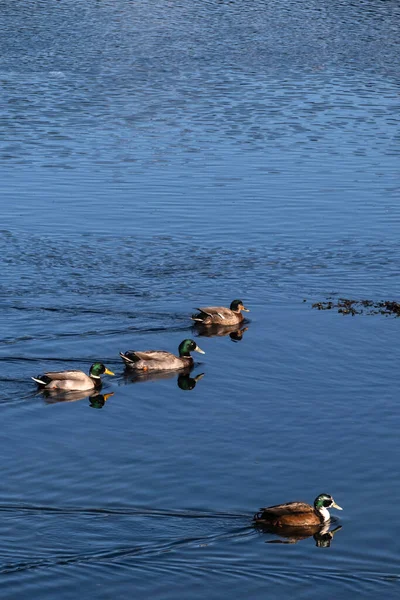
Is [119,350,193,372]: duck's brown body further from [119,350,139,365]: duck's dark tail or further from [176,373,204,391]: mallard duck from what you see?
[176,373,204,391]: mallard duck

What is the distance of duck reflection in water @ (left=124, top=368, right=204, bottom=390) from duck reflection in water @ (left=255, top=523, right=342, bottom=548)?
22.4 ft

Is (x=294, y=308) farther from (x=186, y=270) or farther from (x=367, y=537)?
(x=367, y=537)

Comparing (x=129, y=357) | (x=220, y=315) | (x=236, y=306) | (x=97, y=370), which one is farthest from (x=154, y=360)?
(x=236, y=306)

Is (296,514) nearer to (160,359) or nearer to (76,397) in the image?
(76,397)

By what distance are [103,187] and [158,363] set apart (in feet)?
51.7

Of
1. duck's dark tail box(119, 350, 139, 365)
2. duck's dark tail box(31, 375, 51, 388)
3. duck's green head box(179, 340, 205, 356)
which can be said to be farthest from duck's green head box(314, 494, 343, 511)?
duck's green head box(179, 340, 205, 356)

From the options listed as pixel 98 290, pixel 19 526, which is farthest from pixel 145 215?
pixel 19 526

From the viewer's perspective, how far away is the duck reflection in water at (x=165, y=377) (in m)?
24.9

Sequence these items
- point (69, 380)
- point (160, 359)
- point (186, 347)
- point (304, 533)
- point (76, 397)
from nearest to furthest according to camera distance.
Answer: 1. point (304, 533)
2. point (69, 380)
3. point (76, 397)
4. point (160, 359)
5. point (186, 347)

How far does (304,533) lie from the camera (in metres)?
18.4

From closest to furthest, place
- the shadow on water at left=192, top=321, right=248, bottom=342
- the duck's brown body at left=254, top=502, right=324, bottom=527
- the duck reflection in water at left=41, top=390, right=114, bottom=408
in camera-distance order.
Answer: the duck's brown body at left=254, top=502, right=324, bottom=527
the duck reflection in water at left=41, top=390, right=114, bottom=408
the shadow on water at left=192, top=321, right=248, bottom=342

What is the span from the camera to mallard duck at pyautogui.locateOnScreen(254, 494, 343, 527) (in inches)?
705

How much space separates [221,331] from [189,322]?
853mm

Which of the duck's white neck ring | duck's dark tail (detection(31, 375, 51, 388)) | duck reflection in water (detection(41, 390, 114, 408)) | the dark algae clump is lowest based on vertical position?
duck reflection in water (detection(41, 390, 114, 408))
